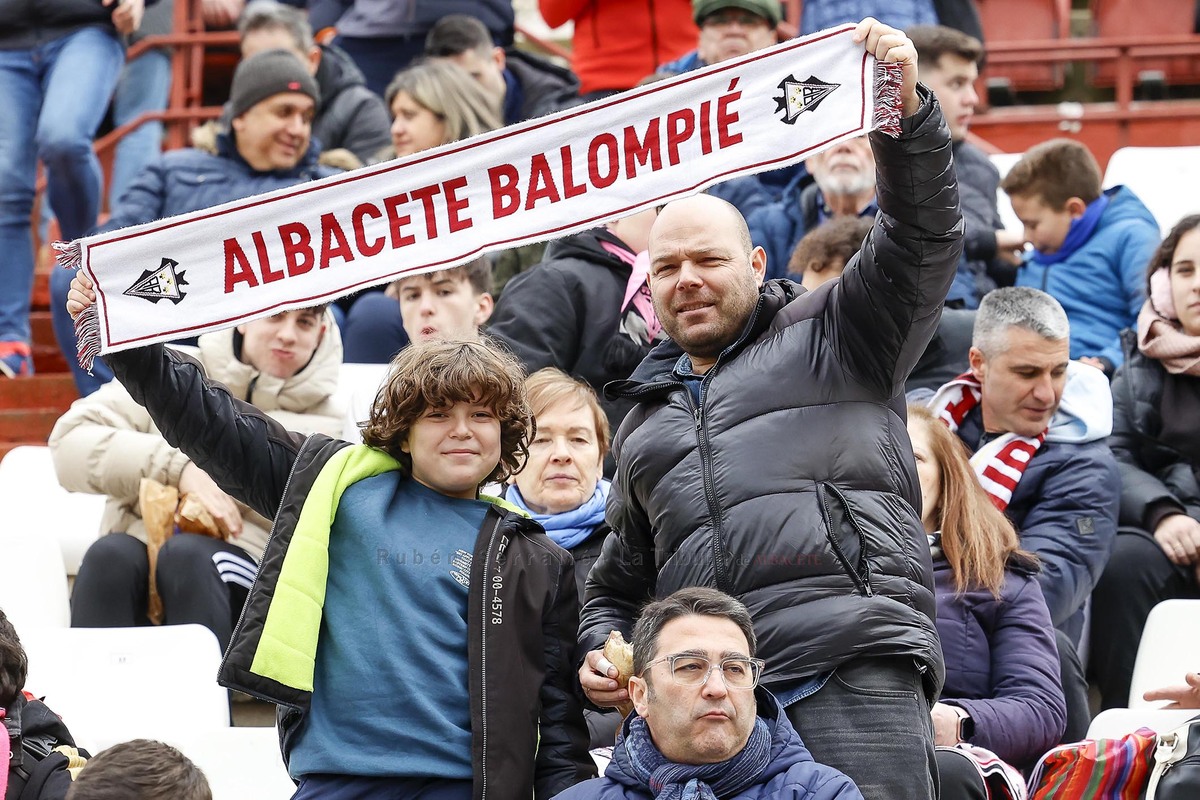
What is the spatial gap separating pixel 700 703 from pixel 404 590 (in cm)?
69

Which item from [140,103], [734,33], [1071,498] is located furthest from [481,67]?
[1071,498]

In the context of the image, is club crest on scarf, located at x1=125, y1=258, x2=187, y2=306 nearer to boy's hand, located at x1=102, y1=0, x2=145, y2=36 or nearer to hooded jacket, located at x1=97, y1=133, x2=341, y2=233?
hooded jacket, located at x1=97, y1=133, x2=341, y2=233

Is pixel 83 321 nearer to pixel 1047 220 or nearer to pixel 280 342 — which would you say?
pixel 280 342

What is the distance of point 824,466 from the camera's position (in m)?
3.37

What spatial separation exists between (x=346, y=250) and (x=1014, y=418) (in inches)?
91.7

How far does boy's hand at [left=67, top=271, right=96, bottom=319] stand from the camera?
3.64m

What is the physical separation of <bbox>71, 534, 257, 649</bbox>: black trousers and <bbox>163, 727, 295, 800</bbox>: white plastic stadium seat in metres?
0.84

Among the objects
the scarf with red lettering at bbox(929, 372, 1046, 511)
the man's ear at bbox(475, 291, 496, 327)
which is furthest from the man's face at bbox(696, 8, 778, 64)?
the scarf with red lettering at bbox(929, 372, 1046, 511)

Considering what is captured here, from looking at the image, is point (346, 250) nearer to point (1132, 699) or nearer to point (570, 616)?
point (570, 616)

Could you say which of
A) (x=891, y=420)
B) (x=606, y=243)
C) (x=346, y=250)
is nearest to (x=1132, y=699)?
(x=891, y=420)

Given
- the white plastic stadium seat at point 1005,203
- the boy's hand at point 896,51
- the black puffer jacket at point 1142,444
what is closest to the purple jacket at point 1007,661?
the black puffer jacket at point 1142,444

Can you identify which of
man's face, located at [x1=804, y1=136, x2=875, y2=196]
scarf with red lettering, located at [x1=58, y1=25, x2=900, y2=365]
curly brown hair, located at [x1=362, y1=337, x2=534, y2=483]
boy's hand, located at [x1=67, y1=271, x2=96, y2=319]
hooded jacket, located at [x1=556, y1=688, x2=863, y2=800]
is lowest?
hooded jacket, located at [x1=556, y1=688, x2=863, y2=800]

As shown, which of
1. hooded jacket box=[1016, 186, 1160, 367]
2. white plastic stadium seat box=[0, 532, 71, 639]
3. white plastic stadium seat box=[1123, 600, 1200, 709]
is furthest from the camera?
hooded jacket box=[1016, 186, 1160, 367]

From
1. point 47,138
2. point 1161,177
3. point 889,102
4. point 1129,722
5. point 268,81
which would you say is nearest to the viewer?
point 889,102
